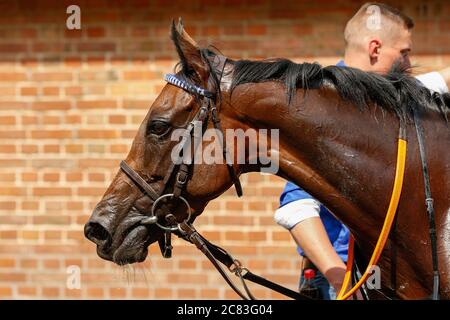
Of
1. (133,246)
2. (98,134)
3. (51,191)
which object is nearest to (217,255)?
(133,246)

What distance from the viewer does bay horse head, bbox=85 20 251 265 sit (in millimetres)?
3059

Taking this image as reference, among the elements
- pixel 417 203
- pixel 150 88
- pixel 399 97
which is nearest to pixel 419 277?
pixel 417 203

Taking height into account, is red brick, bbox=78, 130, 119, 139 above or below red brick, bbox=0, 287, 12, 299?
above

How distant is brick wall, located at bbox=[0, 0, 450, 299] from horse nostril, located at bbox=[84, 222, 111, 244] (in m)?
2.30

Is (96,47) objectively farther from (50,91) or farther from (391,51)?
(391,51)

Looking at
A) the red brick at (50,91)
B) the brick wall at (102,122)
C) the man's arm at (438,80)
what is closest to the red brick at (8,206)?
the brick wall at (102,122)

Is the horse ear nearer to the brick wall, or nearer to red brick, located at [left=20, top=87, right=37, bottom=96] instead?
the brick wall

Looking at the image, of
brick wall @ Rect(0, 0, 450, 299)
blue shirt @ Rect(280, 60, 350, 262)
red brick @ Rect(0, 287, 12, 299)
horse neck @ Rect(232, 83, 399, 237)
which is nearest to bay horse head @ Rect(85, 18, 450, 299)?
horse neck @ Rect(232, 83, 399, 237)

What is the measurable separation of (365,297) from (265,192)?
225cm

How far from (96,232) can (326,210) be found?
1193mm

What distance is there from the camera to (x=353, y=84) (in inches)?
120

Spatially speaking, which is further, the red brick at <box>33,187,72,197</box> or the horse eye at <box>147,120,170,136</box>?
the red brick at <box>33,187,72,197</box>

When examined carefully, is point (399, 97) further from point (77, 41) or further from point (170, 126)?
point (77, 41)

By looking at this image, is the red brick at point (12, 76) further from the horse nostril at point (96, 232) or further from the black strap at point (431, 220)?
the black strap at point (431, 220)
